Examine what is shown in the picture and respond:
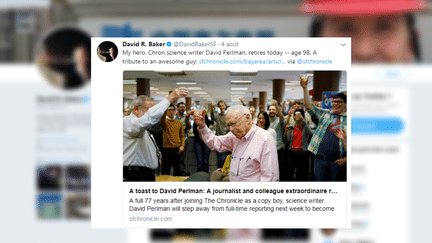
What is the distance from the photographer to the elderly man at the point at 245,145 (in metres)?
1.11

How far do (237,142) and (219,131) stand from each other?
0.24 feet

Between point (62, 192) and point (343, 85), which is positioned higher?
point (343, 85)

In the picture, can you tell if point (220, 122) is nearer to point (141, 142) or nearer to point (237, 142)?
point (237, 142)

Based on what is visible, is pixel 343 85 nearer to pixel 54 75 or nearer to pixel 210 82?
pixel 210 82

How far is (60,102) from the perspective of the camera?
1115 mm

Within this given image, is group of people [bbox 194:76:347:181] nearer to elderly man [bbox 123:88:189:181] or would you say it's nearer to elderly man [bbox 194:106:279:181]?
elderly man [bbox 194:106:279:181]

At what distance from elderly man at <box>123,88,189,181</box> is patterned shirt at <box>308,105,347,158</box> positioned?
45 centimetres

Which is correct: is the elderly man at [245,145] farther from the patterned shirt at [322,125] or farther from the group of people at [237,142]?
the patterned shirt at [322,125]

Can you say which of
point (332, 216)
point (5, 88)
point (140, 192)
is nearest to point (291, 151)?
point (332, 216)

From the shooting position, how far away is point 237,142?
1.13m

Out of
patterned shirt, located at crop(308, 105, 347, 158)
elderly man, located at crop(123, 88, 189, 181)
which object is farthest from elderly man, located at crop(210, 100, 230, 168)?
patterned shirt, located at crop(308, 105, 347, 158)

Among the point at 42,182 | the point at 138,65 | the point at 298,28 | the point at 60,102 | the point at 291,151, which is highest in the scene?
the point at 298,28

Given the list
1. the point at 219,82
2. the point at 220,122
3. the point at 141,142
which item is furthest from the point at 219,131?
the point at 141,142

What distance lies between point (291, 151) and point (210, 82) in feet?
1.16
